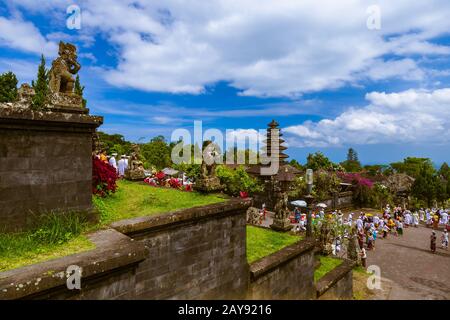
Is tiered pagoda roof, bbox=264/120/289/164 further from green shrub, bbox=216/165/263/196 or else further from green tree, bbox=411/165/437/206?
green tree, bbox=411/165/437/206

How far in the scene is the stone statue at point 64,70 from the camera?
17.6 ft

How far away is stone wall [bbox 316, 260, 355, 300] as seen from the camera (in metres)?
9.55

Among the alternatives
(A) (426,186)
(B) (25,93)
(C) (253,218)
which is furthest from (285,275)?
(A) (426,186)

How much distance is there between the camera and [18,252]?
141 inches

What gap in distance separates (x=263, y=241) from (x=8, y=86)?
3438 cm

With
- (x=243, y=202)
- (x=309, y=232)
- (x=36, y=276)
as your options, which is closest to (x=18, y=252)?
(x=36, y=276)

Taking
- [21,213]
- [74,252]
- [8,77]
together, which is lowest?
[74,252]

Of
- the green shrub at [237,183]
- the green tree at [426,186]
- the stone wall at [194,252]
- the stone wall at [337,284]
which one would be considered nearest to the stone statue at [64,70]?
the stone wall at [194,252]

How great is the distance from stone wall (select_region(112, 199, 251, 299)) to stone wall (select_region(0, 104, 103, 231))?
1.04 meters

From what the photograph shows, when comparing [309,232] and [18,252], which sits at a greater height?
[18,252]

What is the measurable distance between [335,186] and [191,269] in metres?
31.9

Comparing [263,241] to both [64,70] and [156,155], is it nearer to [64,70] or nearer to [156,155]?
[64,70]

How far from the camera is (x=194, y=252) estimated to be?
5.70 metres
